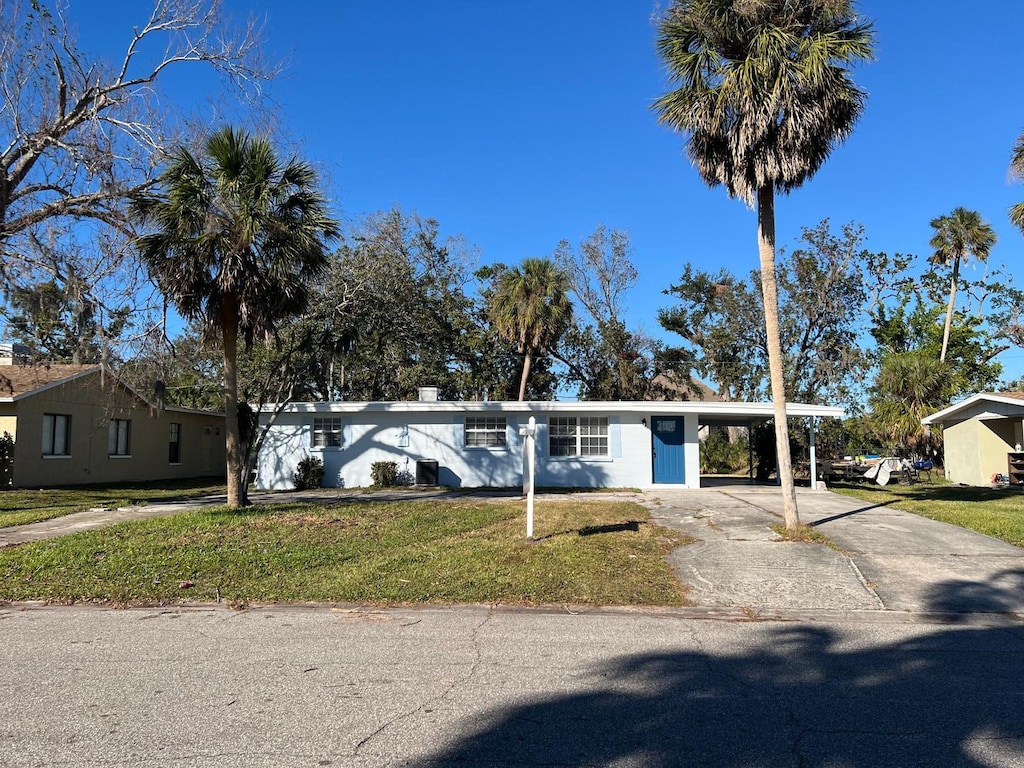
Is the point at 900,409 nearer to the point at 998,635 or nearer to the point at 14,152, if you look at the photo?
the point at 998,635

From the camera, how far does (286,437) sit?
2289 centimetres

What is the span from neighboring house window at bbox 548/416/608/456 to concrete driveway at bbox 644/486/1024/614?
27.2ft

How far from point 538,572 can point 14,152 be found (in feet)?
40.5

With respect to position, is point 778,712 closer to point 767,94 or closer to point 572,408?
point 767,94

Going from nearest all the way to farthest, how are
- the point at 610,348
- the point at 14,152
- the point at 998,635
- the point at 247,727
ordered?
the point at 247,727 < the point at 998,635 < the point at 14,152 < the point at 610,348

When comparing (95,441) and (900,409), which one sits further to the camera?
(900,409)

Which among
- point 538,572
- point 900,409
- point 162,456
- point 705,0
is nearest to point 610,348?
point 900,409

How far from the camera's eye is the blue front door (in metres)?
22.0

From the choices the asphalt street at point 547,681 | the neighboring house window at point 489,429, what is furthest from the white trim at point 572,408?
the asphalt street at point 547,681

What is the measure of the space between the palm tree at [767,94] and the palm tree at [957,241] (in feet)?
101

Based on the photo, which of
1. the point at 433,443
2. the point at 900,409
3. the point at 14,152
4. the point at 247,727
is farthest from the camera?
the point at 900,409

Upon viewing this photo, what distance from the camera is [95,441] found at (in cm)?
2430

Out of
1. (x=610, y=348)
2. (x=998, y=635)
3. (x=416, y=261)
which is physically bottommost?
(x=998, y=635)

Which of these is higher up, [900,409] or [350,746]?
[900,409]
